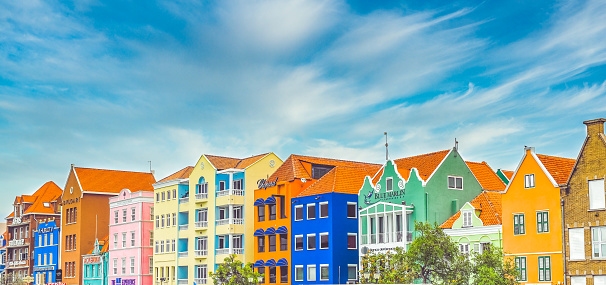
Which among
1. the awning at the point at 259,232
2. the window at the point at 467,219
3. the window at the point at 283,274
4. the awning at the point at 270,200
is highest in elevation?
the awning at the point at 270,200

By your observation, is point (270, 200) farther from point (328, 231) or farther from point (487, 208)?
point (487, 208)

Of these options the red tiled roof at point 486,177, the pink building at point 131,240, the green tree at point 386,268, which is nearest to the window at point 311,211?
the green tree at point 386,268

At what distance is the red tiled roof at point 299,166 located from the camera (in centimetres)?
8681

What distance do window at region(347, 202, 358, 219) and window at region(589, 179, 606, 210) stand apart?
2772cm

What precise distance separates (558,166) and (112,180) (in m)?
76.8

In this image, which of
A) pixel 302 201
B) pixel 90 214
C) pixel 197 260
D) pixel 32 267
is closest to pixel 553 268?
pixel 302 201

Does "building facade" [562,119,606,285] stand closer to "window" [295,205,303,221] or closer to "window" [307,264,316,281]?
"window" [307,264,316,281]

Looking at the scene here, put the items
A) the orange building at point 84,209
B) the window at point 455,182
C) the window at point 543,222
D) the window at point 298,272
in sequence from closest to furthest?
the window at point 543,222 < the window at point 455,182 < the window at point 298,272 < the orange building at point 84,209

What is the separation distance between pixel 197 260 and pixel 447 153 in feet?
117

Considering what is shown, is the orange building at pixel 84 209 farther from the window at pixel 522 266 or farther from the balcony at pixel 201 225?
the window at pixel 522 266

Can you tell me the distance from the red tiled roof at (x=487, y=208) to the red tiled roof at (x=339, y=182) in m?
13.1

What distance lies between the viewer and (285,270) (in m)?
85.4

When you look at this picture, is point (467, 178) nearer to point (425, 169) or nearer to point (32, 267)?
point (425, 169)

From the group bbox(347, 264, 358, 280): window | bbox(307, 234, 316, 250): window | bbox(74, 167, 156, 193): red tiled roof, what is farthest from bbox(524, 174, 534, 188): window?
bbox(74, 167, 156, 193): red tiled roof
